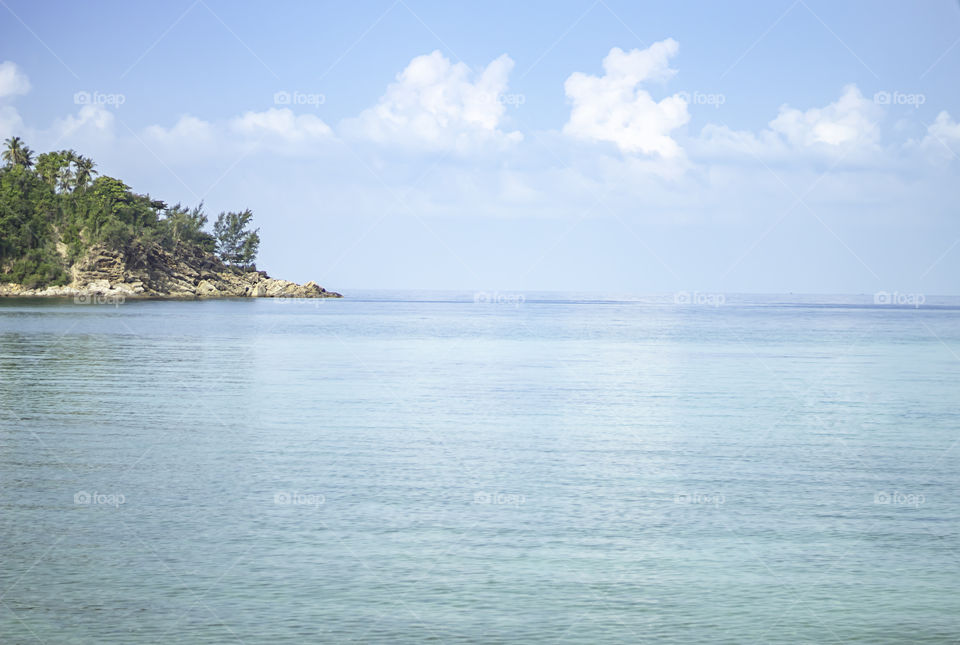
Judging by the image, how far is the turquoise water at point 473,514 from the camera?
9.88 m

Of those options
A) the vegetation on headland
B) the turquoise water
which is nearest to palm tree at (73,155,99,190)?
the vegetation on headland

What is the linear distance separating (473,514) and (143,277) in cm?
15411

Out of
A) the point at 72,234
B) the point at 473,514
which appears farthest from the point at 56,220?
the point at 473,514

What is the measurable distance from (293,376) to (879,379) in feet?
A: 72.2

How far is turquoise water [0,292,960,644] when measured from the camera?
988cm

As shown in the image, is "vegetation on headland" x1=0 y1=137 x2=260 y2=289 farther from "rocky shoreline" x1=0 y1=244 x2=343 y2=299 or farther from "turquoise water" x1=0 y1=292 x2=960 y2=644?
"turquoise water" x1=0 y1=292 x2=960 y2=644

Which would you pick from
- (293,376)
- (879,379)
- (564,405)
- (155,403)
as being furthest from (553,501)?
(879,379)

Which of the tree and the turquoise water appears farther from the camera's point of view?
the tree

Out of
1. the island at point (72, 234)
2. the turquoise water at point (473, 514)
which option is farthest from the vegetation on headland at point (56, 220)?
the turquoise water at point (473, 514)

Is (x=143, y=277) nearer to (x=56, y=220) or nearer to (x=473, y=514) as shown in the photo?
(x=56, y=220)

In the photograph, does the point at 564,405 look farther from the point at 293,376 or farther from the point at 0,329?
the point at 0,329

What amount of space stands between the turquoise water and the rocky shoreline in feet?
407

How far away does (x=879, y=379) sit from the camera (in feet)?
122

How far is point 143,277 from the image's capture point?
15800 cm
